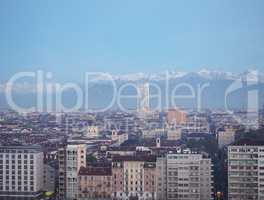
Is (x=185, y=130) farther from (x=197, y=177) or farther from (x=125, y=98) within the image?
(x=197, y=177)

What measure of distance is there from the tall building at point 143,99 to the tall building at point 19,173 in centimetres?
408

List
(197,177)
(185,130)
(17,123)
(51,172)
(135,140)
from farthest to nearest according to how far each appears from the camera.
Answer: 1. (185,130)
2. (135,140)
3. (17,123)
4. (51,172)
5. (197,177)

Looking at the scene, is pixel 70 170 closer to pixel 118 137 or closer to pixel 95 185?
pixel 95 185

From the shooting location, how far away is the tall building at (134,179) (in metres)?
5.45

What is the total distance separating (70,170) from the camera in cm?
→ 560

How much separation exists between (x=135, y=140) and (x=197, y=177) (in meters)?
3.60

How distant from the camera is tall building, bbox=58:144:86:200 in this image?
5551mm

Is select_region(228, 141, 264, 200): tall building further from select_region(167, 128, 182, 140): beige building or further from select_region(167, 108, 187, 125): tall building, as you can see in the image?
select_region(167, 108, 187, 125): tall building

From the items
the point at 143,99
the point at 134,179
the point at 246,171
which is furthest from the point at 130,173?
the point at 143,99

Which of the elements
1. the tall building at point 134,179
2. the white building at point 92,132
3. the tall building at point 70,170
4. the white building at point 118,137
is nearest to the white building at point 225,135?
the white building at point 118,137

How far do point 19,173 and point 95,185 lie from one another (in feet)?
2.90

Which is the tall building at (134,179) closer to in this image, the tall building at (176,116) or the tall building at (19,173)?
the tall building at (19,173)

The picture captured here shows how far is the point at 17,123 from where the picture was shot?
7551 millimetres

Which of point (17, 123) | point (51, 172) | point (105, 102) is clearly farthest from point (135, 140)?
point (51, 172)
